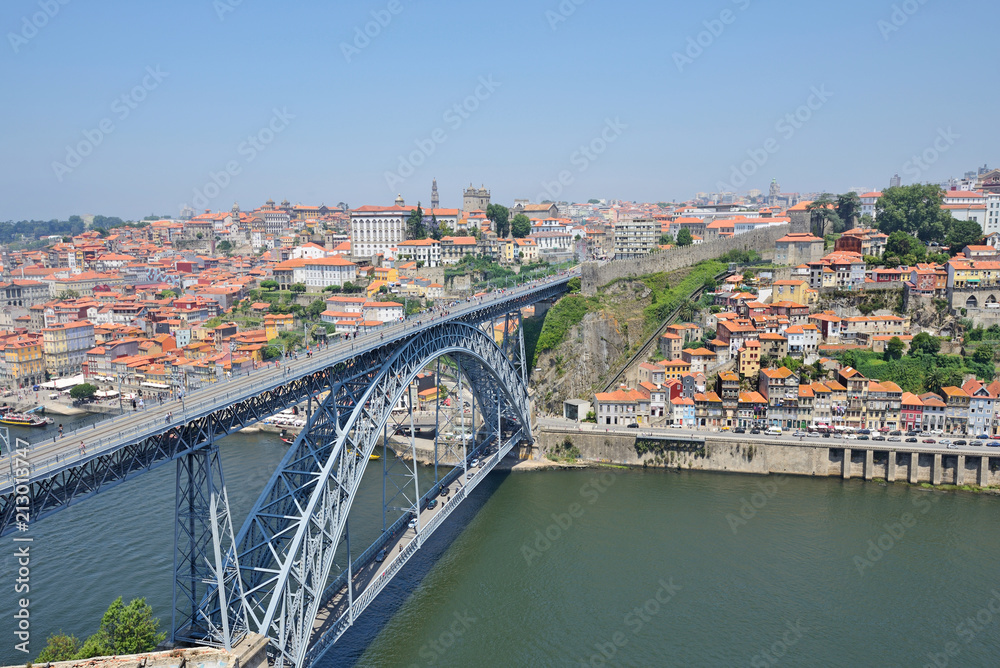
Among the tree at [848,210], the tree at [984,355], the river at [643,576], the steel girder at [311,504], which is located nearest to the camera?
the steel girder at [311,504]

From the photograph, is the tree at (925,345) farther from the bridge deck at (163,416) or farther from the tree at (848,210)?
the bridge deck at (163,416)

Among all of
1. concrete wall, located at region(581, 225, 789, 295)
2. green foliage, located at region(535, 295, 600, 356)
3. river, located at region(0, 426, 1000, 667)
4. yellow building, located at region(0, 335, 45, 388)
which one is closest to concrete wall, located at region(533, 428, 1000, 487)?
river, located at region(0, 426, 1000, 667)

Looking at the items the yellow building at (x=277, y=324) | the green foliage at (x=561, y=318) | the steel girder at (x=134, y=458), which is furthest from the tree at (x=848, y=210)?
the steel girder at (x=134, y=458)

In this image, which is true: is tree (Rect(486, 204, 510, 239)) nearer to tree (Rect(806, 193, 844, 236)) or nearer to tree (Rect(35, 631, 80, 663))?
tree (Rect(806, 193, 844, 236))

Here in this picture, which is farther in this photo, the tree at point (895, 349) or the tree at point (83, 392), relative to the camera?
the tree at point (83, 392)

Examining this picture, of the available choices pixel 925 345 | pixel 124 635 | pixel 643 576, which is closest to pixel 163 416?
pixel 124 635

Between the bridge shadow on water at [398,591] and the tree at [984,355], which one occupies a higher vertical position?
the tree at [984,355]

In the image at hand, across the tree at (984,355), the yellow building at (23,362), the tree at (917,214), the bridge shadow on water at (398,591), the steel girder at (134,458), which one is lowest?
the bridge shadow on water at (398,591)
